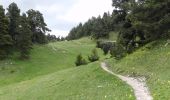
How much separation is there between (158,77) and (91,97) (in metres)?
7.31

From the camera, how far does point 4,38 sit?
103m

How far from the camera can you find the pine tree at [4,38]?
10173 centimetres

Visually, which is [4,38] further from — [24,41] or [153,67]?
[153,67]

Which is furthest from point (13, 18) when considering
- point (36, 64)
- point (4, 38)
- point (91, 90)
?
point (91, 90)

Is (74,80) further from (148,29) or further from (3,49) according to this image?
(3,49)

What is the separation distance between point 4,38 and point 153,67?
213ft

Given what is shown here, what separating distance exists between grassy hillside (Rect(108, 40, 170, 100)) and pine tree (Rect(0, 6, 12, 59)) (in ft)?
162

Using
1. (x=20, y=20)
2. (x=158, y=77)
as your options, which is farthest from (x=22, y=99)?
(x=20, y=20)

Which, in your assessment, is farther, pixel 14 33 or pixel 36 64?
pixel 14 33

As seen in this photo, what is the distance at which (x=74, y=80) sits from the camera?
51.2 metres

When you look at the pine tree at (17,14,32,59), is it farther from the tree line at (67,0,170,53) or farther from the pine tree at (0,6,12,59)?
the tree line at (67,0,170,53)

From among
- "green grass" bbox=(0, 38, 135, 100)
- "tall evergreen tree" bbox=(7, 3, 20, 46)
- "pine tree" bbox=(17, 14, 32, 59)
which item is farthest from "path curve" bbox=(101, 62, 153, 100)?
"tall evergreen tree" bbox=(7, 3, 20, 46)

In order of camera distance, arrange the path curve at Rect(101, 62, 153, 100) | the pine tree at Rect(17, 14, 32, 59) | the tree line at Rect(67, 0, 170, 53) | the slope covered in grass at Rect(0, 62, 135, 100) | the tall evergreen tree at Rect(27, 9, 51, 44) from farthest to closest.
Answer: the tall evergreen tree at Rect(27, 9, 51, 44) → the pine tree at Rect(17, 14, 32, 59) → the tree line at Rect(67, 0, 170, 53) → the slope covered in grass at Rect(0, 62, 135, 100) → the path curve at Rect(101, 62, 153, 100)

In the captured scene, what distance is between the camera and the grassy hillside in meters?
32.1
